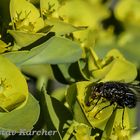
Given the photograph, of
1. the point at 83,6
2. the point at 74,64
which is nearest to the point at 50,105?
the point at 74,64

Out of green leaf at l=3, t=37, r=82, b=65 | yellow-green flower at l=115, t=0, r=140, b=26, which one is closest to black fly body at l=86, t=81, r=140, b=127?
green leaf at l=3, t=37, r=82, b=65

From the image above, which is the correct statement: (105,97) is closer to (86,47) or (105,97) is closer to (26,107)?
(86,47)

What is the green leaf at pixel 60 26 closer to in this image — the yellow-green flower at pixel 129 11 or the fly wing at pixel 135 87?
the fly wing at pixel 135 87

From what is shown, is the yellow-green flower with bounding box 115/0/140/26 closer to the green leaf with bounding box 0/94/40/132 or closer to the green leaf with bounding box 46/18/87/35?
the green leaf with bounding box 46/18/87/35

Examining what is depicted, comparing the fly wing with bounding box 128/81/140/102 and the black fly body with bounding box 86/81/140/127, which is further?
the fly wing with bounding box 128/81/140/102

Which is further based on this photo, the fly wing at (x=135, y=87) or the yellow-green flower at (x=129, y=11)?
the yellow-green flower at (x=129, y=11)

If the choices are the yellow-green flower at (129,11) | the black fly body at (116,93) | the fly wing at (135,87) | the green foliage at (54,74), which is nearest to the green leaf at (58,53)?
the green foliage at (54,74)

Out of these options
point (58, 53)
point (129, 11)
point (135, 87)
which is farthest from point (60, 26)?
point (129, 11)
